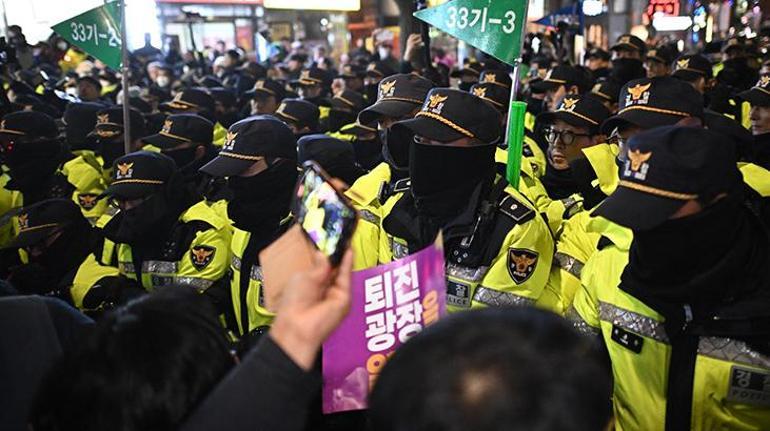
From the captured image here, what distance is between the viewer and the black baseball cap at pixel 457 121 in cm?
Answer: 288

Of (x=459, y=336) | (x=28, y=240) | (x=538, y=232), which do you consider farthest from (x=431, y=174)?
(x=28, y=240)

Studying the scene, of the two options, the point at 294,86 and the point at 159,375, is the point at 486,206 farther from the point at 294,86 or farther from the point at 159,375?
the point at 294,86

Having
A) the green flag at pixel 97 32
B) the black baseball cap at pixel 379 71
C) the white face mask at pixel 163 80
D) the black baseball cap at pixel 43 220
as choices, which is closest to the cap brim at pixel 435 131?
the black baseball cap at pixel 43 220

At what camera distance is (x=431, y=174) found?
2920 millimetres

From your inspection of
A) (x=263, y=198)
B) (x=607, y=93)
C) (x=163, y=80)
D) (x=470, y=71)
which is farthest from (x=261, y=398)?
(x=163, y=80)

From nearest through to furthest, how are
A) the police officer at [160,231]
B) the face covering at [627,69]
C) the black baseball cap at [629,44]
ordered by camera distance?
the police officer at [160,231]
the face covering at [627,69]
the black baseball cap at [629,44]

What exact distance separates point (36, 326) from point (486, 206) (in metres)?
1.81

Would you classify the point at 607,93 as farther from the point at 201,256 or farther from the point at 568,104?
the point at 201,256

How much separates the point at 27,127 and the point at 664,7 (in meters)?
18.3

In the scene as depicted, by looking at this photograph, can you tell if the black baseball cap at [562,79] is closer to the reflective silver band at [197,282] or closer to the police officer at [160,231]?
the police officer at [160,231]

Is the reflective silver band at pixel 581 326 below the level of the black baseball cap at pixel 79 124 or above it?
below

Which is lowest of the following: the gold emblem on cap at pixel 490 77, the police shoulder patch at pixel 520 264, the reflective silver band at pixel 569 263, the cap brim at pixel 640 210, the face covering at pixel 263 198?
the reflective silver band at pixel 569 263

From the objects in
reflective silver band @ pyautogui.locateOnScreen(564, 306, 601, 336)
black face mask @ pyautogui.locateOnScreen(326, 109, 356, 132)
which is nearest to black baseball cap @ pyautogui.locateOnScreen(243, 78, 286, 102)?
black face mask @ pyautogui.locateOnScreen(326, 109, 356, 132)

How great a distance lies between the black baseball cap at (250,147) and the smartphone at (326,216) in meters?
1.98
